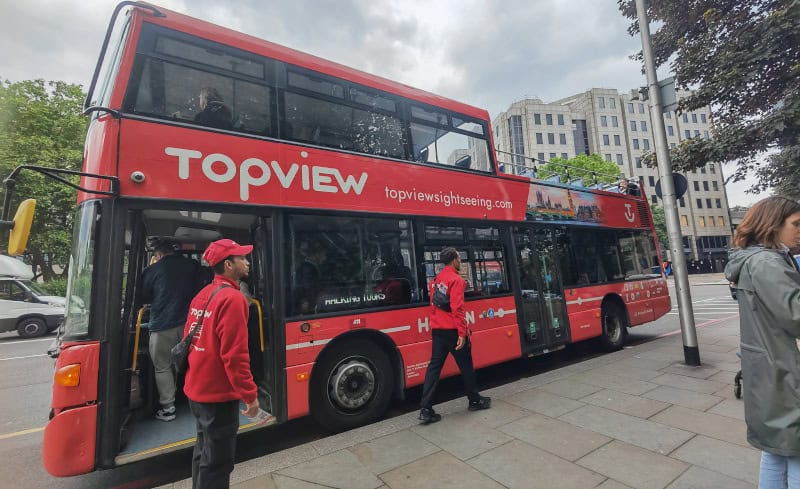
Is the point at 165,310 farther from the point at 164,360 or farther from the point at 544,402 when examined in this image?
the point at 544,402

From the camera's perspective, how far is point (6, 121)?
19.2 metres

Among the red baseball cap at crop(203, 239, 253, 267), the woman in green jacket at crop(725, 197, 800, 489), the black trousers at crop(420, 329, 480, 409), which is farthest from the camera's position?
the black trousers at crop(420, 329, 480, 409)

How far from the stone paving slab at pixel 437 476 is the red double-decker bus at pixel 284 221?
1228 millimetres

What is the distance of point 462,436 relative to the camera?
3.75 metres

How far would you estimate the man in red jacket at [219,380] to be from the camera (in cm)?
232

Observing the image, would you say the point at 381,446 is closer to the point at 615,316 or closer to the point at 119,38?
the point at 119,38

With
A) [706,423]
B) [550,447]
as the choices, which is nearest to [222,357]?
[550,447]

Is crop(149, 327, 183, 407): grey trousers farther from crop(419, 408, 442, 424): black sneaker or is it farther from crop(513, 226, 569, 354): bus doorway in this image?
crop(513, 226, 569, 354): bus doorway

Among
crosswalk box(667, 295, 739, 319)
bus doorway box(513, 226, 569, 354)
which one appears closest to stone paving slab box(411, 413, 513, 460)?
bus doorway box(513, 226, 569, 354)

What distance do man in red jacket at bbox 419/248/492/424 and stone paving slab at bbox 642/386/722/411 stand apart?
7.46 feet

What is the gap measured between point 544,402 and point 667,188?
4.64m

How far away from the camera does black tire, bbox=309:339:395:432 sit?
404 centimetres

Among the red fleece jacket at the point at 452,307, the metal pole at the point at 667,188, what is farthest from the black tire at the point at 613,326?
the red fleece jacket at the point at 452,307

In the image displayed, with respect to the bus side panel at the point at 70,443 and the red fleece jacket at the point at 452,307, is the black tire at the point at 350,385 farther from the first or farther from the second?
the bus side panel at the point at 70,443
